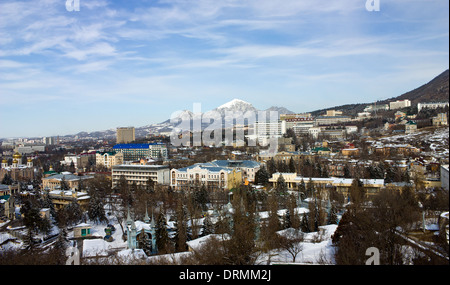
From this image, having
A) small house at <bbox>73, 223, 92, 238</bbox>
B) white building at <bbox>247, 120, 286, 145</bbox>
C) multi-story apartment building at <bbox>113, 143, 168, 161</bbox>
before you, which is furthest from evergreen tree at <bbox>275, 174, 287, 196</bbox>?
multi-story apartment building at <bbox>113, 143, 168, 161</bbox>

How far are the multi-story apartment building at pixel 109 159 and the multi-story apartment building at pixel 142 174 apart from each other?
4.02 metres

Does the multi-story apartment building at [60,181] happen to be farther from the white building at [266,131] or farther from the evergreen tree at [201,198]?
the white building at [266,131]

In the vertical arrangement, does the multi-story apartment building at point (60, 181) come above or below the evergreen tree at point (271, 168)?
below

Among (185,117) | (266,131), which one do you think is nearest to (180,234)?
(185,117)

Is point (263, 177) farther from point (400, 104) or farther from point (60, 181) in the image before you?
point (400, 104)

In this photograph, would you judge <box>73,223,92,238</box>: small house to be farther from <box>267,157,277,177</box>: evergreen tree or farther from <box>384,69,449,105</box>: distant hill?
<box>267,157,277,177</box>: evergreen tree

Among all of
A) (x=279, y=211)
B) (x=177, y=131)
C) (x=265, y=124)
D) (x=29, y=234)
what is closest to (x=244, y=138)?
(x=265, y=124)

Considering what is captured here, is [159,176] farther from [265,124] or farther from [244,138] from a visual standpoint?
[265,124]

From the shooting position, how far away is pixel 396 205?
2891 mm

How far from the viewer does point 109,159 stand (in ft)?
45.5

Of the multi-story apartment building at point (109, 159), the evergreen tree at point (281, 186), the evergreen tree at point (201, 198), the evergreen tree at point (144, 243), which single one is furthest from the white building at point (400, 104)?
the evergreen tree at point (144, 243)

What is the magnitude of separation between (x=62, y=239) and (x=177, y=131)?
565 inches

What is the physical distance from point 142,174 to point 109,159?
16.4 feet

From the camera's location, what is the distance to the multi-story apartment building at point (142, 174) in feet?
30.4
